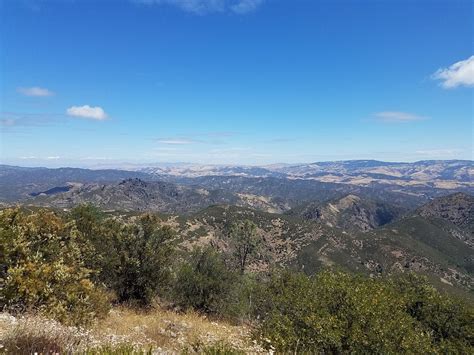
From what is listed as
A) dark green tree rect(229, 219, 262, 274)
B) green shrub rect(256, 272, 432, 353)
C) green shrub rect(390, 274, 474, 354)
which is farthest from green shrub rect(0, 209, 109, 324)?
dark green tree rect(229, 219, 262, 274)

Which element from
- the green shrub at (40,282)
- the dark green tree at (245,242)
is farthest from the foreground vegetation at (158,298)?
the dark green tree at (245,242)

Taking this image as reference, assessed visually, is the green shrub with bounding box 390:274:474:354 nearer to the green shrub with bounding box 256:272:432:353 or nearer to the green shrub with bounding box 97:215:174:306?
the green shrub with bounding box 256:272:432:353

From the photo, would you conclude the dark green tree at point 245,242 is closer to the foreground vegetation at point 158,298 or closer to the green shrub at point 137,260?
the foreground vegetation at point 158,298

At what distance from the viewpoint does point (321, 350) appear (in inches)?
766

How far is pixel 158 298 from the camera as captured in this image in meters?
36.3

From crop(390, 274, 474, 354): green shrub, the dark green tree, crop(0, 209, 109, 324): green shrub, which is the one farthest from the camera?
the dark green tree

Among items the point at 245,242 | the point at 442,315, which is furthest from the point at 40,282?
the point at 245,242

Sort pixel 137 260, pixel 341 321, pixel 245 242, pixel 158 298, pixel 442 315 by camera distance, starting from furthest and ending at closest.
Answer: pixel 245 242 < pixel 442 315 < pixel 158 298 < pixel 137 260 < pixel 341 321

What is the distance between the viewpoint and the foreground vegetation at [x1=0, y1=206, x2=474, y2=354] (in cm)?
1359

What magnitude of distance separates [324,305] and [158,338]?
44.6ft

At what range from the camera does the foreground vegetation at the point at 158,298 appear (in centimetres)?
1359

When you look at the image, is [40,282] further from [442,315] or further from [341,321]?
[442,315]

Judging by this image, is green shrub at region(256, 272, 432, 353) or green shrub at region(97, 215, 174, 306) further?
green shrub at region(97, 215, 174, 306)

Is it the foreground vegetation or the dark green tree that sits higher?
the foreground vegetation
